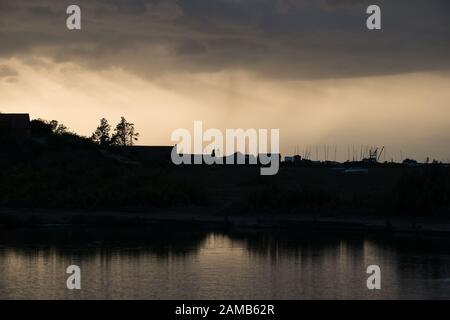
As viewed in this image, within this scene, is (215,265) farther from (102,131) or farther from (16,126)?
(102,131)

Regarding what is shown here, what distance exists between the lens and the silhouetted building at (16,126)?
72.9 m

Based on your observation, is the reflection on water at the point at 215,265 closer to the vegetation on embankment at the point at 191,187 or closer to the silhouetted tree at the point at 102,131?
the vegetation on embankment at the point at 191,187

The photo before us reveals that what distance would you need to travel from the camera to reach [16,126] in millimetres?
74312

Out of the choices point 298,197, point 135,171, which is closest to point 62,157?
point 135,171

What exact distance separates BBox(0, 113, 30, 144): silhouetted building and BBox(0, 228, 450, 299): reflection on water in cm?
3358

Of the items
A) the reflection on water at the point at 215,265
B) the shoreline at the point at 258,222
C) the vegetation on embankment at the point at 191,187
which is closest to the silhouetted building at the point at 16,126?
the vegetation on embankment at the point at 191,187

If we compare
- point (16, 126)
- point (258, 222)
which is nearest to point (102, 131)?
point (16, 126)

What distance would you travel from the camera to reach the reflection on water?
24266 mm

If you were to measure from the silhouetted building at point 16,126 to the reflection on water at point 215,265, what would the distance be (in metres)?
33.6

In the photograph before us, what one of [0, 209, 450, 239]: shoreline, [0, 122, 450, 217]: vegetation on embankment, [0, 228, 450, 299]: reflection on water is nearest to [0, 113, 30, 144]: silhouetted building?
[0, 122, 450, 217]: vegetation on embankment
